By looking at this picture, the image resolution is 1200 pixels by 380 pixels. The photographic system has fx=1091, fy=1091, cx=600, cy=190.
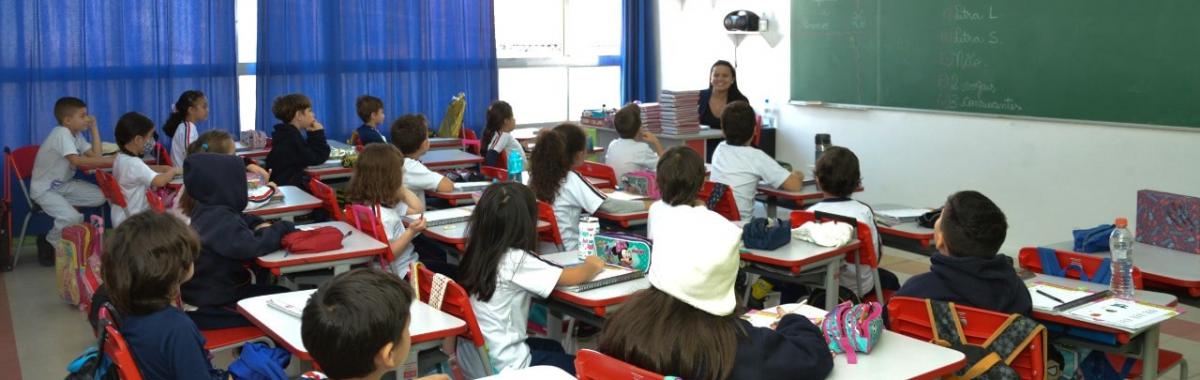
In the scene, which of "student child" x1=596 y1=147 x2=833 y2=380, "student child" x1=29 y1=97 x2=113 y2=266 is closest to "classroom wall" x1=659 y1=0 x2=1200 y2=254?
"student child" x1=596 y1=147 x2=833 y2=380

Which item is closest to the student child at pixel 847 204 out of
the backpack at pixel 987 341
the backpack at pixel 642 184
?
the backpack at pixel 642 184

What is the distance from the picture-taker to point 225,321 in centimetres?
403

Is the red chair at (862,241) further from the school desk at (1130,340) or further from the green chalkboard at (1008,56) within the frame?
the green chalkboard at (1008,56)

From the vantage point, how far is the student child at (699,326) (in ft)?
7.93

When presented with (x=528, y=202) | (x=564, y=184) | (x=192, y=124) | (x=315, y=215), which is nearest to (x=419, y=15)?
(x=192, y=124)

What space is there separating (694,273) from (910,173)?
6.31 meters

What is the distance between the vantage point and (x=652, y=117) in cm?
871

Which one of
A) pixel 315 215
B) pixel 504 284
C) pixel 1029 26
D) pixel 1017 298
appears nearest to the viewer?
pixel 1017 298

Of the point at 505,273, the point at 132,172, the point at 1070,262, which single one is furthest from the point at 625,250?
the point at 132,172

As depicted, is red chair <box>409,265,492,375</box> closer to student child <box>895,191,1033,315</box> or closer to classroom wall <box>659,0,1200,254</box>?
student child <box>895,191,1033,315</box>

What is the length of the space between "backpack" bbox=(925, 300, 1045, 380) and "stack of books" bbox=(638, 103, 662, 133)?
18.3ft

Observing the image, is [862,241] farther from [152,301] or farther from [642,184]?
[152,301]

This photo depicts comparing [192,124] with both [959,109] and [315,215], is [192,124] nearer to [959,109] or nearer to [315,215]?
[315,215]

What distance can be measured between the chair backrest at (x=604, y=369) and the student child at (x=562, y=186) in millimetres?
2459
